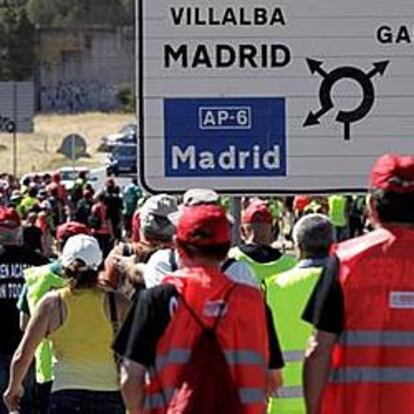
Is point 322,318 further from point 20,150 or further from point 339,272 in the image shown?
point 20,150

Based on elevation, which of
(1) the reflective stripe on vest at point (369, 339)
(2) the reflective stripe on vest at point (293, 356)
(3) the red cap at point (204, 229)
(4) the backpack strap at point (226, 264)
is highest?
(3) the red cap at point (204, 229)

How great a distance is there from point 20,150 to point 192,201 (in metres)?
81.9

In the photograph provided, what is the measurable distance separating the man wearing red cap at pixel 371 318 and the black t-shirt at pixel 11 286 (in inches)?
199

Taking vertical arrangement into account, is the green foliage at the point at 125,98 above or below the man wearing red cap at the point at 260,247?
above

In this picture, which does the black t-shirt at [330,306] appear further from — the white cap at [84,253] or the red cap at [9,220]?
the red cap at [9,220]

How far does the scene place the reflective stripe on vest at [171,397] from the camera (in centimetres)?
596

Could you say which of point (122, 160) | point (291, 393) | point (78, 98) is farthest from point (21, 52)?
point (291, 393)

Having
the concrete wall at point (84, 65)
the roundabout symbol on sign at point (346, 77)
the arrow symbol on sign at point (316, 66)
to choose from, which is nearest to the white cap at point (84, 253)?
the roundabout symbol on sign at point (346, 77)

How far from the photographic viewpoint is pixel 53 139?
94.8m

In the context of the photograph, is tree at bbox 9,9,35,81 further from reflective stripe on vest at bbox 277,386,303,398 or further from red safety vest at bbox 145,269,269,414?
red safety vest at bbox 145,269,269,414

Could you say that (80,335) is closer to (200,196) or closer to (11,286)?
(200,196)

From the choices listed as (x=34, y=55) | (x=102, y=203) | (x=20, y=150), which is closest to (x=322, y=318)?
(x=102, y=203)

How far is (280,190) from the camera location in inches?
300

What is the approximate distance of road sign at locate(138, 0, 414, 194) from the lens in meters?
7.45
